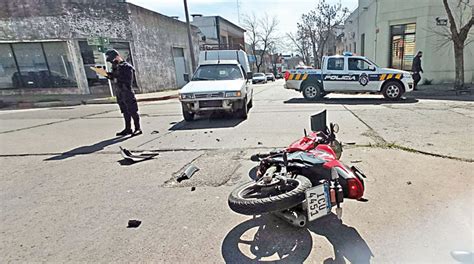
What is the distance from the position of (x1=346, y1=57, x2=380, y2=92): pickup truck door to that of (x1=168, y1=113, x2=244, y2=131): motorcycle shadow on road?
614 cm

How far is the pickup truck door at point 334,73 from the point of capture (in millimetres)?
11843

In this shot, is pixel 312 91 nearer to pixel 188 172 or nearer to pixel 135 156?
pixel 135 156

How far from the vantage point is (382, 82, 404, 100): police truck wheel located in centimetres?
1123

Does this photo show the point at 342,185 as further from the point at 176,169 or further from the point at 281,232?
the point at 176,169

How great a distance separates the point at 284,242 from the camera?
96.0 inches

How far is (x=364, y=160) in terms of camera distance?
4.39 metres

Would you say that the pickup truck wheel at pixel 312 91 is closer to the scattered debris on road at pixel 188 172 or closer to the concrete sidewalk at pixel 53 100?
the concrete sidewalk at pixel 53 100

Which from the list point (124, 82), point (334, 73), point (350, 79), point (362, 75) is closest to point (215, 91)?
point (124, 82)

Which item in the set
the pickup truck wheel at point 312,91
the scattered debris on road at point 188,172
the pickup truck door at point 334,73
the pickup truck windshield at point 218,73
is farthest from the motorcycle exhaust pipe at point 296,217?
the pickup truck wheel at point 312,91

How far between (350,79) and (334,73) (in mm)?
722

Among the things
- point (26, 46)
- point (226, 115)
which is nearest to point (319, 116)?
point (226, 115)

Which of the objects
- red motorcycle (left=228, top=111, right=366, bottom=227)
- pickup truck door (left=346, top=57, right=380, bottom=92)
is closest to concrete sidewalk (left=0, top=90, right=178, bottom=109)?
pickup truck door (left=346, top=57, right=380, bottom=92)

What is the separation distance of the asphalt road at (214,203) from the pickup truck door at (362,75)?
529 centimetres

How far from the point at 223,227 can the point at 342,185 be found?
124cm
